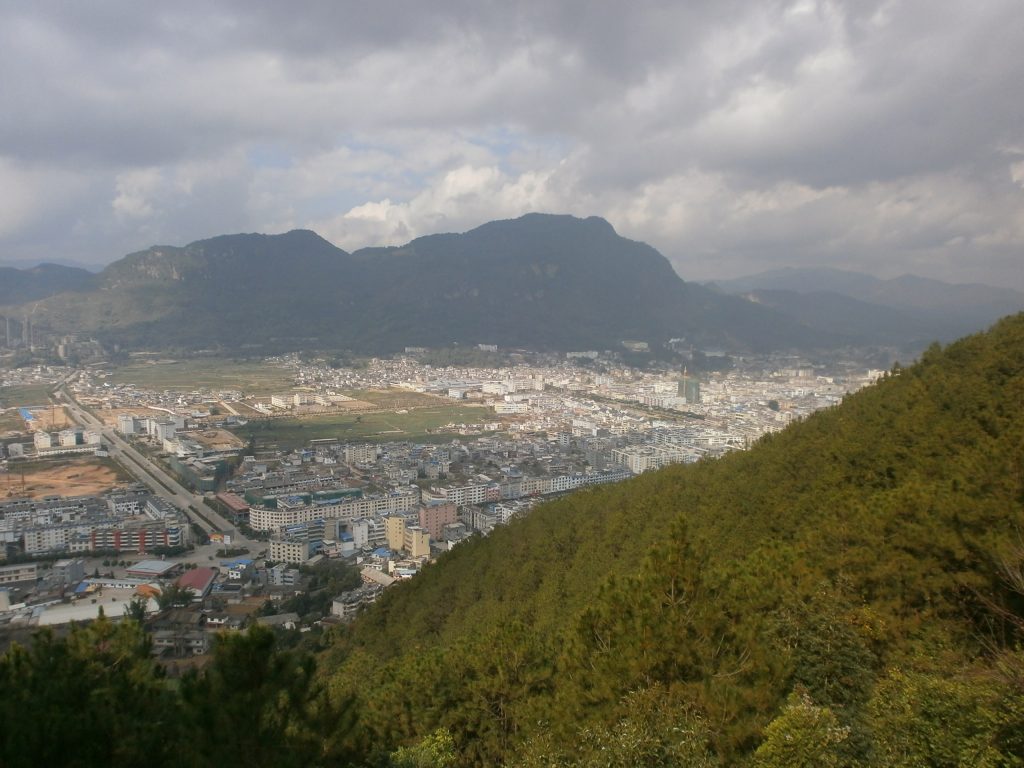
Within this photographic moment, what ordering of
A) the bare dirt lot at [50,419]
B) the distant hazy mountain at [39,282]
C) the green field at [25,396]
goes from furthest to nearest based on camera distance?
the distant hazy mountain at [39,282] → the green field at [25,396] → the bare dirt lot at [50,419]

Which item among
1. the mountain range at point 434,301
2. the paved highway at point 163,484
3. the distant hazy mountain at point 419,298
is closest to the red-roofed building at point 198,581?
the paved highway at point 163,484

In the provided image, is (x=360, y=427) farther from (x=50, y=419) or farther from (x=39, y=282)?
(x=39, y=282)

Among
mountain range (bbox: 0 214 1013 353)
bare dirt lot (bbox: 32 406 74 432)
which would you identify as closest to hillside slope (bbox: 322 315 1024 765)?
bare dirt lot (bbox: 32 406 74 432)

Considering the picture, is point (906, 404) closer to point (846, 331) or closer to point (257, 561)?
point (257, 561)

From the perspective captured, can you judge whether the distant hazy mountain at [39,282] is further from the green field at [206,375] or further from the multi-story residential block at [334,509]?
the multi-story residential block at [334,509]

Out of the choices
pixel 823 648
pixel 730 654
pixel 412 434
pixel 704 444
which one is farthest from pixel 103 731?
pixel 412 434

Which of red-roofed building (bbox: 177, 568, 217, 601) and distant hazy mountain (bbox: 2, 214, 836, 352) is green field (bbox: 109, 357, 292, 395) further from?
red-roofed building (bbox: 177, 568, 217, 601)
